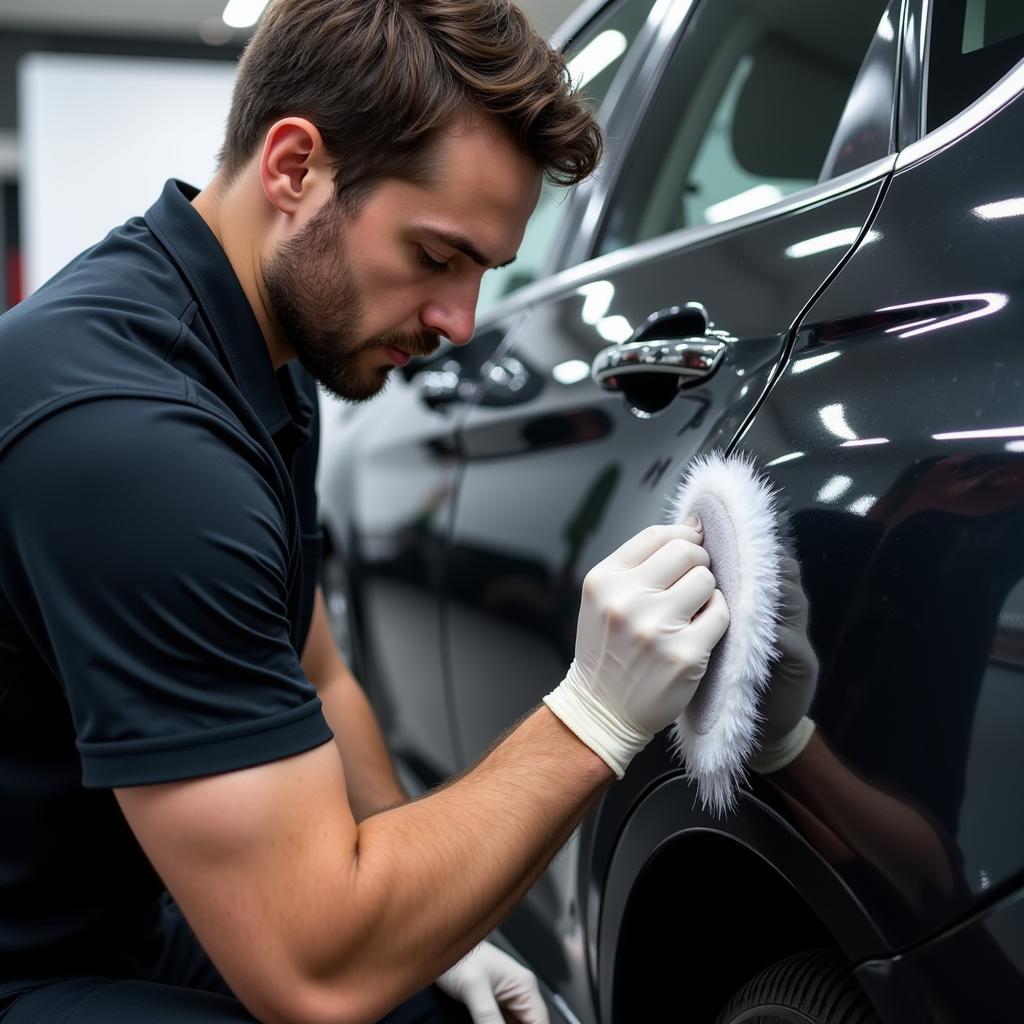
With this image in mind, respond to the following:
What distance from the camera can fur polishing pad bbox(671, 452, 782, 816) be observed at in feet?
2.87

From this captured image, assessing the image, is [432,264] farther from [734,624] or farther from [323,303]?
[734,624]

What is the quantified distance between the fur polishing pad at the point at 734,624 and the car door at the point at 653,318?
0.22 feet

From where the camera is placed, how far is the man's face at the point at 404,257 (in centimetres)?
119

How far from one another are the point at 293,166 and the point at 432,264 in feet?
0.57

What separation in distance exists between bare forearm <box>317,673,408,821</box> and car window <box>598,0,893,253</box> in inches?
28.3

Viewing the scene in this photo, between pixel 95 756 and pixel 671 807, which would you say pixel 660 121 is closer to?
pixel 671 807

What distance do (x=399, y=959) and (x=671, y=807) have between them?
10.3 inches

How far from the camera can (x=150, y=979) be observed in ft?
4.02

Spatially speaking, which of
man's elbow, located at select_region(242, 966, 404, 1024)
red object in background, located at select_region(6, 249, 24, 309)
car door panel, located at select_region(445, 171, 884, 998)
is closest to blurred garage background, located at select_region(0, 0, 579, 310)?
red object in background, located at select_region(6, 249, 24, 309)

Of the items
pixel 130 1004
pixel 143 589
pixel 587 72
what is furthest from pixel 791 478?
pixel 587 72

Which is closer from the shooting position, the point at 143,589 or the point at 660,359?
the point at 143,589

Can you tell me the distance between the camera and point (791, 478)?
87 centimetres

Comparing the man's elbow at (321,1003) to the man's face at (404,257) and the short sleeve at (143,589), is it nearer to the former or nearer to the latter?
the short sleeve at (143,589)

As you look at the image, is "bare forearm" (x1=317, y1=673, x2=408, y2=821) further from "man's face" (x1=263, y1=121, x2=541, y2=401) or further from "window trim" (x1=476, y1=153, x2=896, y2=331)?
"window trim" (x1=476, y1=153, x2=896, y2=331)
